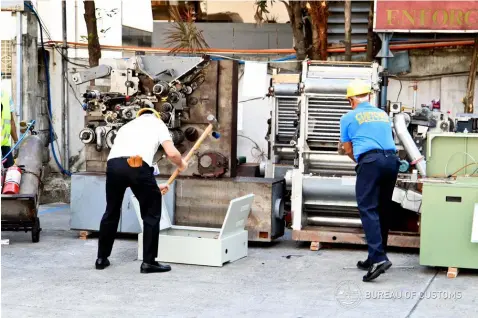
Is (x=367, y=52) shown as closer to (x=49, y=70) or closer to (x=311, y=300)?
(x=49, y=70)

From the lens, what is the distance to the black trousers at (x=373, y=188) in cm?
755

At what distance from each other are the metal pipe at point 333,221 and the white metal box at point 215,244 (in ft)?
3.09

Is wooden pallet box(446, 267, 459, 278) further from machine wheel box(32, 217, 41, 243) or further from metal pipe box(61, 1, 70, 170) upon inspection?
metal pipe box(61, 1, 70, 170)

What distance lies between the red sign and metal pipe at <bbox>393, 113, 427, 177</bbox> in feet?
7.55

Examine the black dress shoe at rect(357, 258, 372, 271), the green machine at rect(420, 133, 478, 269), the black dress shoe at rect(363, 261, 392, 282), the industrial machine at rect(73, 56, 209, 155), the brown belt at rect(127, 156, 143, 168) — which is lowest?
the black dress shoe at rect(357, 258, 372, 271)

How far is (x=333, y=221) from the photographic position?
30.5 feet

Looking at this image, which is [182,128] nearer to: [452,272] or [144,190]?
[144,190]

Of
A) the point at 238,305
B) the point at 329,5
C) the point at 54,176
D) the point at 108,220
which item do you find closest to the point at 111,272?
the point at 108,220

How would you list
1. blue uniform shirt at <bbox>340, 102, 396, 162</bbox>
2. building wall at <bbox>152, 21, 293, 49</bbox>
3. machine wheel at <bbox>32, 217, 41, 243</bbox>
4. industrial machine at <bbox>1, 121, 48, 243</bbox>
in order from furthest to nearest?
building wall at <bbox>152, 21, 293, 49</bbox>, machine wheel at <bbox>32, 217, 41, 243</bbox>, industrial machine at <bbox>1, 121, 48, 243</bbox>, blue uniform shirt at <bbox>340, 102, 396, 162</bbox>

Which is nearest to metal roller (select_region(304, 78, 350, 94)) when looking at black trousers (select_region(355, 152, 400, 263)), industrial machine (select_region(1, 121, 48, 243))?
black trousers (select_region(355, 152, 400, 263))

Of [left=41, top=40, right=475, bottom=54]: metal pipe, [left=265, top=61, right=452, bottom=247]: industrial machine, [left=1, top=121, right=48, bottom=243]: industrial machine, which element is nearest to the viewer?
[left=265, top=61, right=452, bottom=247]: industrial machine

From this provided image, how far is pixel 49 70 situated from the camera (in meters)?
13.0

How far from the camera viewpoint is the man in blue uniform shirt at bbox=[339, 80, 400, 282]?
758cm

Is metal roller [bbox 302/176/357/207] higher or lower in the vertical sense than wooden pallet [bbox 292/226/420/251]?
higher
